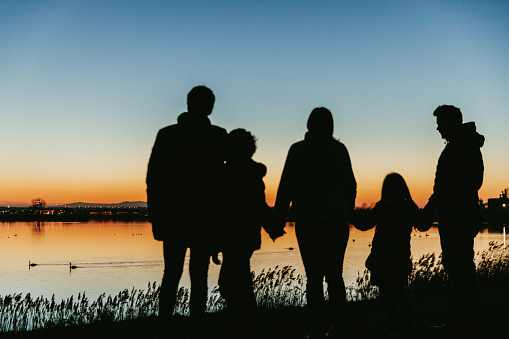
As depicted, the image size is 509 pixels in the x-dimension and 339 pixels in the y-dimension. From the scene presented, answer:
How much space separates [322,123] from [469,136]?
1634 millimetres

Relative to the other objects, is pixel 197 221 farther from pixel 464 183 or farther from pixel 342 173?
pixel 464 183

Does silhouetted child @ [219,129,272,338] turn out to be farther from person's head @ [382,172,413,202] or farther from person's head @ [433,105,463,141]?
person's head @ [433,105,463,141]

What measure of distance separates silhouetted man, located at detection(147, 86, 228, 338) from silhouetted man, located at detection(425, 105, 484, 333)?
2.42 m

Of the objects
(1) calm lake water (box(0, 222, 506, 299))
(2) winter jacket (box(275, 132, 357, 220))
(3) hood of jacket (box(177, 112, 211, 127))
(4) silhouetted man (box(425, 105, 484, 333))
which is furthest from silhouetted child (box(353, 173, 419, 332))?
(1) calm lake water (box(0, 222, 506, 299))

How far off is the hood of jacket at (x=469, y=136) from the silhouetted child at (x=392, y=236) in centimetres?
71

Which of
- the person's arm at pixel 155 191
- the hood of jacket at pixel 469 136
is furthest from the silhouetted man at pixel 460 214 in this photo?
the person's arm at pixel 155 191

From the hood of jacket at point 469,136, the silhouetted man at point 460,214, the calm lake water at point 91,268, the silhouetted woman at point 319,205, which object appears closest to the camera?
the silhouetted woman at point 319,205

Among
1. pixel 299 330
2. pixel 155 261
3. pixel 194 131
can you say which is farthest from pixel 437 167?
pixel 155 261

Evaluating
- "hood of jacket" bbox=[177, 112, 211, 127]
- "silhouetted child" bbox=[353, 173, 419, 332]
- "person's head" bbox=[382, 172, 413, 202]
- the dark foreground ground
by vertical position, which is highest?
"hood of jacket" bbox=[177, 112, 211, 127]

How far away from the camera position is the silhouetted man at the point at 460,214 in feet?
16.5

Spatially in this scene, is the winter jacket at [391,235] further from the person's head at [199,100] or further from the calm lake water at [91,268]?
the calm lake water at [91,268]

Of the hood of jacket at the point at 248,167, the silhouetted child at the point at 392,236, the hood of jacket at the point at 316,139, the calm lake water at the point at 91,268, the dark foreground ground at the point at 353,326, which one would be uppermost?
the hood of jacket at the point at 316,139

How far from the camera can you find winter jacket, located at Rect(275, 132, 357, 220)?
4.48 metres

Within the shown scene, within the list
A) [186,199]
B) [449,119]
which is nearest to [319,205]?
[186,199]
